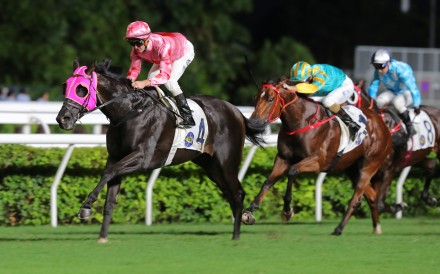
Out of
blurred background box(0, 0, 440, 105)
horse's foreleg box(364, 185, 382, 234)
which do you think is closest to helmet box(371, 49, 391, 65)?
horse's foreleg box(364, 185, 382, 234)

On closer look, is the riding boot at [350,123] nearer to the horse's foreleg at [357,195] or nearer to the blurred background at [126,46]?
the horse's foreleg at [357,195]

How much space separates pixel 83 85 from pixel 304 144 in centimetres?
232

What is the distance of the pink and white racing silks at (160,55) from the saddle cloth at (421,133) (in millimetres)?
3544

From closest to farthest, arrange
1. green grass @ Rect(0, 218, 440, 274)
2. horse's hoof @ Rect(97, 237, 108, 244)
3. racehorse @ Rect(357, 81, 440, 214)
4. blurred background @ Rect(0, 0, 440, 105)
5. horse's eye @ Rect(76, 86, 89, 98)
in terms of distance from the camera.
→ green grass @ Rect(0, 218, 440, 274)
horse's eye @ Rect(76, 86, 89, 98)
horse's hoof @ Rect(97, 237, 108, 244)
racehorse @ Rect(357, 81, 440, 214)
blurred background @ Rect(0, 0, 440, 105)

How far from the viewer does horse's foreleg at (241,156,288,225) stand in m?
10.8

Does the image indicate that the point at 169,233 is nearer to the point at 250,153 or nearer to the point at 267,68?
the point at 250,153

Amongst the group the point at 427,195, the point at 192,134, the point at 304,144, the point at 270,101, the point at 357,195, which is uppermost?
the point at 270,101

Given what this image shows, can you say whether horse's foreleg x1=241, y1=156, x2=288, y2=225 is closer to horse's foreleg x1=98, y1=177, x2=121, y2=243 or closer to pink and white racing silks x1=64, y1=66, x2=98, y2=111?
horse's foreleg x1=98, y1=177, x2=121, y2=243

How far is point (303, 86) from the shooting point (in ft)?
37.6

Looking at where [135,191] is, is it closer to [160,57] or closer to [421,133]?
[160,57]

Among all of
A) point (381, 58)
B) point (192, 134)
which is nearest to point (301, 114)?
point (192, 134)

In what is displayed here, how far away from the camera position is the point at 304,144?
11.5m

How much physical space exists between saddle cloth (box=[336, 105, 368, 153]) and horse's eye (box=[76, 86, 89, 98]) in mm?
2726

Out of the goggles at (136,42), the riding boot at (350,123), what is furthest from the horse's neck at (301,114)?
the goggles at (136,42)
